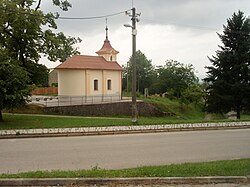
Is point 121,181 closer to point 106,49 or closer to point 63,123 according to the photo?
point 63,123

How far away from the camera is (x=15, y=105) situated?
840 inches

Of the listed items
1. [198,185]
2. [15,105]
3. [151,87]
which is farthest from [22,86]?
[151,87]

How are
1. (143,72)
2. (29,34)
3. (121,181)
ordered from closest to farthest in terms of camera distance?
1. (121,181)
2. (29,34)
3. (143,72)

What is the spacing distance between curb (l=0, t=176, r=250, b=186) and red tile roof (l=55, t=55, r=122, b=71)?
3688cm

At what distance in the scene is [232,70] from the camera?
112ft

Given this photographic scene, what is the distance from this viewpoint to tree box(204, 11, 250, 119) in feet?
111

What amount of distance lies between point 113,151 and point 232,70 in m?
25.4

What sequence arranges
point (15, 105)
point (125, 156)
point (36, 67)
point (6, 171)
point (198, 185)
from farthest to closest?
1. point (36, 67)
2. point (15, 105)
3. point (125, 156)
4. point (6, 171)
5. point (198, 185)

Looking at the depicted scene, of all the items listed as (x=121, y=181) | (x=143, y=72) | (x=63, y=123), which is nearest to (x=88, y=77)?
(x=63, y=123)

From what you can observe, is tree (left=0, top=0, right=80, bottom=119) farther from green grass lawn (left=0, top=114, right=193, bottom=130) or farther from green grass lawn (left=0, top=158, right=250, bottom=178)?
green grass lawn (left=0, top=158, right=250, bottom=178)

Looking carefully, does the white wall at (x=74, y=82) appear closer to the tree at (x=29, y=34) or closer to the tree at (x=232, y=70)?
the tree at (x=29, y=34)

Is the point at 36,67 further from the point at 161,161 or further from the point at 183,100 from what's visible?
the point at 161,161

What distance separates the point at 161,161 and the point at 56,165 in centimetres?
317

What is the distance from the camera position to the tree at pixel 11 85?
2058 cm
